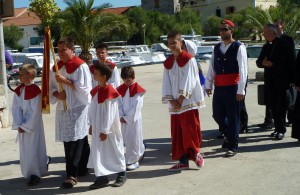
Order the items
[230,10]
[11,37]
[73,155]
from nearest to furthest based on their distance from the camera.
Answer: [73,155], [11,37], [230,10]

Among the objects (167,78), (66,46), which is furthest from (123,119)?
(66,46)

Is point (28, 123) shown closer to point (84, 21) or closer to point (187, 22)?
point (84, 21)

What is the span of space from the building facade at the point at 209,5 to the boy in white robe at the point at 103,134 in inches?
2709

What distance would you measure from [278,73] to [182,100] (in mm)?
2373

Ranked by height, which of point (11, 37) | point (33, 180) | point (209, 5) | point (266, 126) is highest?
point (209, 5)

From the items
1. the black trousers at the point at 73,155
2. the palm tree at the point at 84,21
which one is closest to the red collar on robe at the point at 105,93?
the black trousers at the point at 73,155

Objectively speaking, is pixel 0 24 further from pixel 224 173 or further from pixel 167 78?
pixel 224 173

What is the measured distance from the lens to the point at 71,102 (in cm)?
613

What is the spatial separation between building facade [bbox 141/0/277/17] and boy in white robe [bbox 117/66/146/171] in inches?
2671

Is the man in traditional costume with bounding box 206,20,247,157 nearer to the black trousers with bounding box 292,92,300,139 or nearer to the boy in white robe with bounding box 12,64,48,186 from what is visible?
the black trousers with bounding box 292,92,300,139

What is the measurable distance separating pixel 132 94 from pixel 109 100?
1.00 meters

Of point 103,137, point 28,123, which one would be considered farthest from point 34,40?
point 103,137

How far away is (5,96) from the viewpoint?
10.5 m

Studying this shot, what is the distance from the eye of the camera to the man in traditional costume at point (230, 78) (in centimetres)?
709
